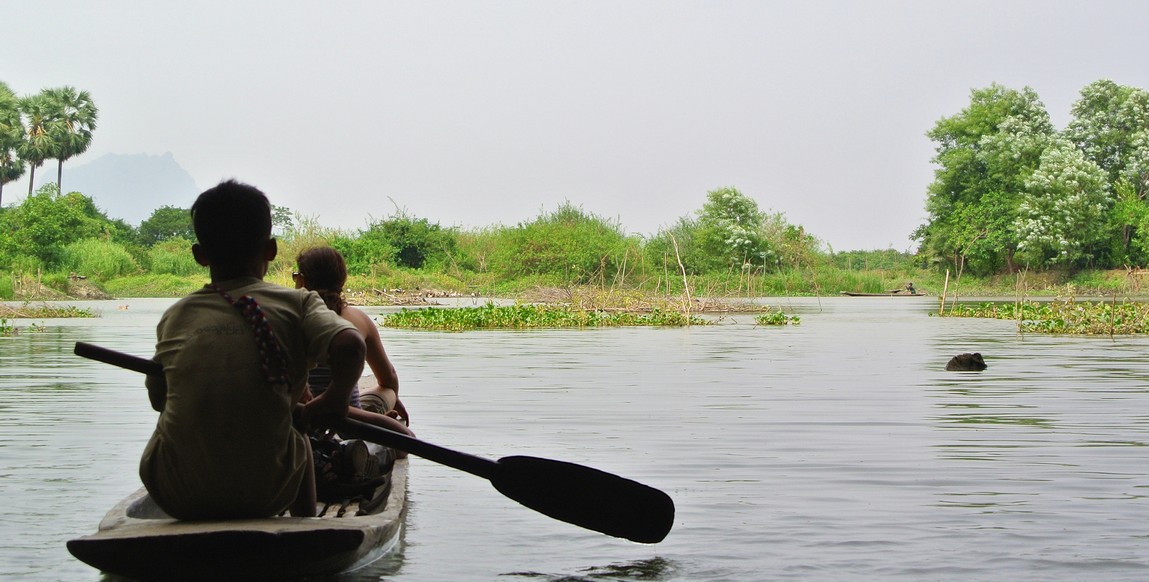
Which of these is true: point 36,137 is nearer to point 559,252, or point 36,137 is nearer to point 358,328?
point 559,252

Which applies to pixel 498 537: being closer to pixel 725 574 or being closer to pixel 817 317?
pixel 725 574

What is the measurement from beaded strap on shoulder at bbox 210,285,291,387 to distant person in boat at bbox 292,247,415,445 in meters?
1.19

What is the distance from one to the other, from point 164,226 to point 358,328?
2802 inches

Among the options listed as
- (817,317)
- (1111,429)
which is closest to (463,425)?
(1111,429)

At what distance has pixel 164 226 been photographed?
7262 centimetres

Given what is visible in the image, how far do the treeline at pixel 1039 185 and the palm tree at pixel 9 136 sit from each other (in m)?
43.3

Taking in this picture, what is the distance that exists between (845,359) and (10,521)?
12.2 m

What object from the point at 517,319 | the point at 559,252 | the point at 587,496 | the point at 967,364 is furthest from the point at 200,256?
the point at 559,252

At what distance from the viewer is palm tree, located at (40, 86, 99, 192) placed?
60.3m

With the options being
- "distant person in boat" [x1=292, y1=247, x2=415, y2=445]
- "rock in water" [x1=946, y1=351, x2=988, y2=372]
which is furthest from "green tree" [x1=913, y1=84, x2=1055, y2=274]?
"distant person in boat" [x1=292, y1=247, x2=415, y2=445]

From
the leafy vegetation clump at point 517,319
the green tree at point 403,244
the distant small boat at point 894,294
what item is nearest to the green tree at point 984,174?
the distant small boat at point 894,294

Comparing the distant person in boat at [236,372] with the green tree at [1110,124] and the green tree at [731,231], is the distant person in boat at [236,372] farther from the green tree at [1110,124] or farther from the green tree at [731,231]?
the green tree at [1110,124]

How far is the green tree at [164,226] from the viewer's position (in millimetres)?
72312

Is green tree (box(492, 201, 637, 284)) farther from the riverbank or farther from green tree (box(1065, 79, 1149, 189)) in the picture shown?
green tree (box(1065, 79, 1149, 189))
